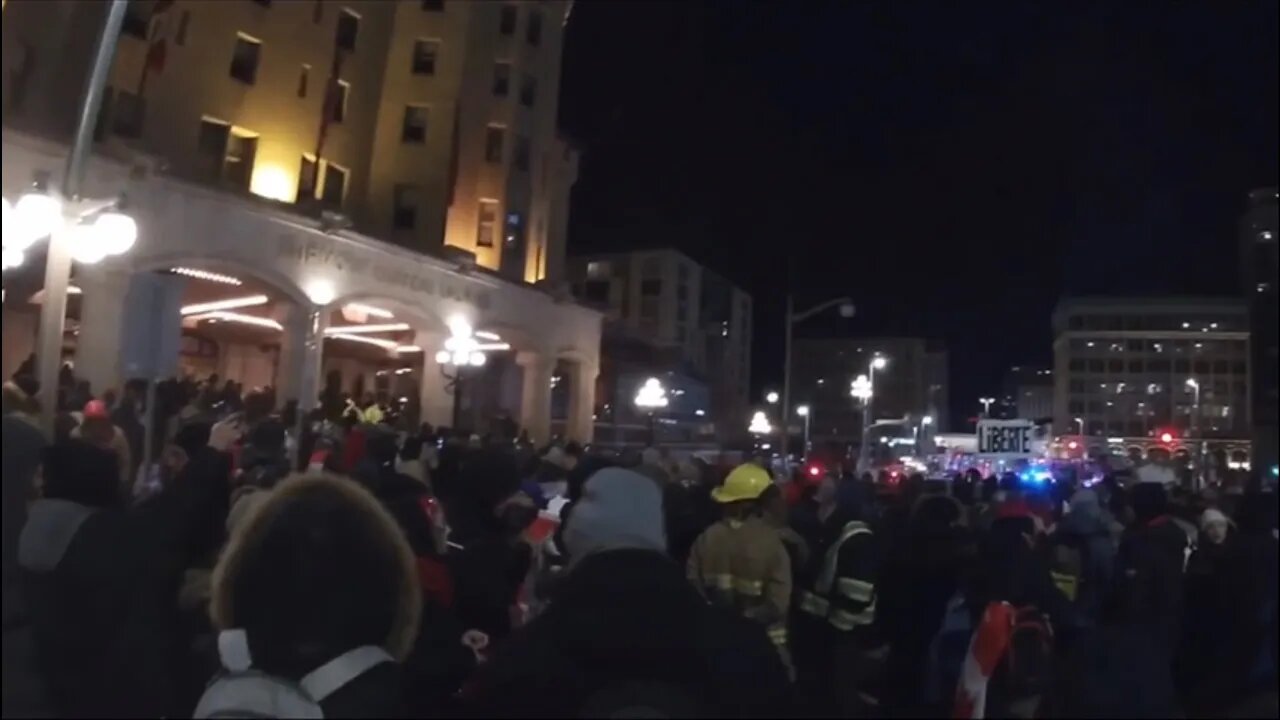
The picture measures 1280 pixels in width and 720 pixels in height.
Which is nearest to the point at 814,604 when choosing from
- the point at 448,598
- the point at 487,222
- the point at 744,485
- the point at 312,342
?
the point at 744,485

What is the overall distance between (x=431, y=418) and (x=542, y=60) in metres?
14.6

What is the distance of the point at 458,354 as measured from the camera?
27234mm

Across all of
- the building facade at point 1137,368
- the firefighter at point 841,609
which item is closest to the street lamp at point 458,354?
the building facade at point 1137,368

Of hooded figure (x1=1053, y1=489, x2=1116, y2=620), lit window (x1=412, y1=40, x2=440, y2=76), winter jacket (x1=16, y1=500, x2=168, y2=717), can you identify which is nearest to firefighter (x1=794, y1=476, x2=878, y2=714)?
hooded figure (x1=1053, y1=489, x2=1116, y2=620)

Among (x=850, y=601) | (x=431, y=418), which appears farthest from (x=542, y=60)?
(x=850, y=601)

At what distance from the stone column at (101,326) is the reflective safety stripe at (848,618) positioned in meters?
4.70

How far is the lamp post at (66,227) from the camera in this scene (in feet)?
9.95

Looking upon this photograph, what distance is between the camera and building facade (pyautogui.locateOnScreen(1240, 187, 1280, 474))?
10.5 feet

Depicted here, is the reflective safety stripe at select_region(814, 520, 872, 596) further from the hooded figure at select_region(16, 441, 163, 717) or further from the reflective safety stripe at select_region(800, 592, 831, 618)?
the hooded figure at select_region(16, 441, 163, 717)

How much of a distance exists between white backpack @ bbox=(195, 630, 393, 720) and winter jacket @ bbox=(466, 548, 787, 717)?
28 centimetres

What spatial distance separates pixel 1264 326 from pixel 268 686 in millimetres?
2513

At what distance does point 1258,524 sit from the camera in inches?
149

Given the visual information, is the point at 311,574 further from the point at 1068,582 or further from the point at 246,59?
the point at 246,59

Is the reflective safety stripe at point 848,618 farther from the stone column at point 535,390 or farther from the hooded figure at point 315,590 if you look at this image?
the stone column at point 535,390
